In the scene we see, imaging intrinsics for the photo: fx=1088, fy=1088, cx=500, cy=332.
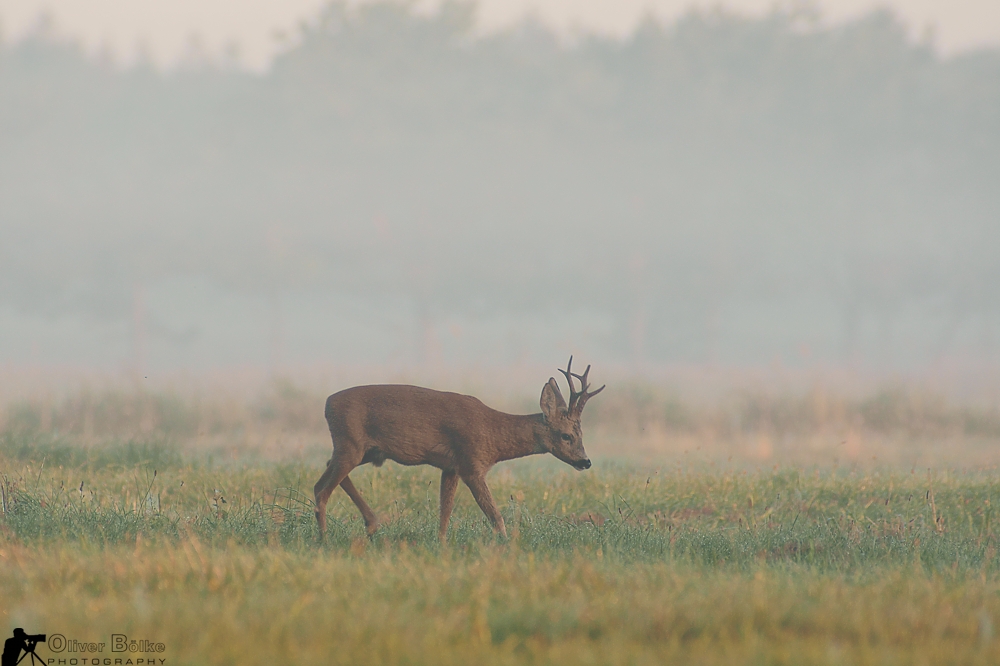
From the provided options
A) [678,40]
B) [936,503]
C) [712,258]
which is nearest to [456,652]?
[936,503]

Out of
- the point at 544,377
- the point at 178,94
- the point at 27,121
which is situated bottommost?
the point at 544,377

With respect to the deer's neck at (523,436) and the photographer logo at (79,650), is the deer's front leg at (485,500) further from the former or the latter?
the photographer logo at (79,650)

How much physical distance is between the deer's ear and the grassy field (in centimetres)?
90

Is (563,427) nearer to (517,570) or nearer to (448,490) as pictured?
(448,490)

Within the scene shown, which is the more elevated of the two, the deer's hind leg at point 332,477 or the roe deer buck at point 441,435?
the roe deer buck at point 441,435

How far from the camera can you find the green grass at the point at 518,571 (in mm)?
4945

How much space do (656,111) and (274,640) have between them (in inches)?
2075

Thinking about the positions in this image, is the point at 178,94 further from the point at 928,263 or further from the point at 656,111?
the point at 928,263

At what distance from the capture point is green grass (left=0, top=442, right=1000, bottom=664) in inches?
195

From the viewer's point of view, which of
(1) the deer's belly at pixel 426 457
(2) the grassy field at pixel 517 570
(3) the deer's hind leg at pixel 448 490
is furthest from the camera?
(3) the deer's hind leg at pixel 448 490

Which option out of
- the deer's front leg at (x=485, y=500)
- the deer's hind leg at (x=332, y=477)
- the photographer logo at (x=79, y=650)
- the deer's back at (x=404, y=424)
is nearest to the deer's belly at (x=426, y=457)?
the deer's back at (x=404, y=424)

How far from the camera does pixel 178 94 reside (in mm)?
80688

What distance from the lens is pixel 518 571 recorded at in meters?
6.43

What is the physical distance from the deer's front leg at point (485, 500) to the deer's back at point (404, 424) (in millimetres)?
216
